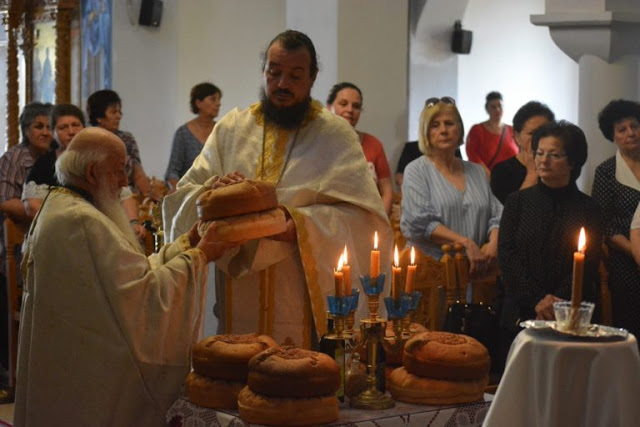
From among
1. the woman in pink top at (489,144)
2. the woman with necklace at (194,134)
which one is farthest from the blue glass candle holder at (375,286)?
the woman in pink top at (489,144)

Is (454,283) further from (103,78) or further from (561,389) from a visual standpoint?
(103,78)

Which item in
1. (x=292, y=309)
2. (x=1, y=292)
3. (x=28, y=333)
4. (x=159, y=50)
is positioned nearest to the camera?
(x=28, y=333)

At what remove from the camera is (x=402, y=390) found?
3.89 meters

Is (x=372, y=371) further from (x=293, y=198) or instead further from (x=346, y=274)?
(x=293, y=198)

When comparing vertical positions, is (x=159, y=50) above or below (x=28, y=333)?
above

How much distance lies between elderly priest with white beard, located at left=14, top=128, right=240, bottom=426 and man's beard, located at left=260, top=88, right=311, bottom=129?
822 mm

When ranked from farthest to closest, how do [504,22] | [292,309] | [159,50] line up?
[504,22] < [159,50] < [292,309]

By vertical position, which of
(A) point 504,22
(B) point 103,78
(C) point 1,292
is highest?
(A) point 504,22

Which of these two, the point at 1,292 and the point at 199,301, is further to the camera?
the point at 1,292

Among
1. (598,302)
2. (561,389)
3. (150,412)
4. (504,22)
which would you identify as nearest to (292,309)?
(150,412)

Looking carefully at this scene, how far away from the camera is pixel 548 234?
5.72m

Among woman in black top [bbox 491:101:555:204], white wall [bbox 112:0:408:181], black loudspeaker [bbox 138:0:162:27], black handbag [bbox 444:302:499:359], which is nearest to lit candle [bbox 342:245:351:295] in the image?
black handbag [bbox 444:302:499:359]

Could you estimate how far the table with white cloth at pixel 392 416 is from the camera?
3.69 m

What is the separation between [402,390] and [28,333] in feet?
4.30
